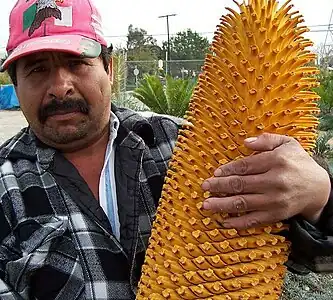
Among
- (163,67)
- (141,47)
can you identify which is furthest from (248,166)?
(141,47)

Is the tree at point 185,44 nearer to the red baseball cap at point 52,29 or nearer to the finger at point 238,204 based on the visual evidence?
the red baseball cap at point 52,29

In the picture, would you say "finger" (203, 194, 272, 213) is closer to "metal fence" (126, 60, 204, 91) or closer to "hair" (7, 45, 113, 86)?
"hair" (7, 45, 113, 86)

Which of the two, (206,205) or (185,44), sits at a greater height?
(185,44)

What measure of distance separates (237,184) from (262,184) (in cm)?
Answer: 6

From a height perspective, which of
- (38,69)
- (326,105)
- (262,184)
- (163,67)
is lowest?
(163,67)

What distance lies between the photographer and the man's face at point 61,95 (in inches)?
68.1

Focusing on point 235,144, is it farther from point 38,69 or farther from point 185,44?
point 185,44

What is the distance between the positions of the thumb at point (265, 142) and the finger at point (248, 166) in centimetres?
2

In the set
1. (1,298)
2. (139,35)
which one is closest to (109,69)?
(1,298)

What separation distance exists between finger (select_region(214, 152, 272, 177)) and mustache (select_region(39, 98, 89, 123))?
74 centimetres

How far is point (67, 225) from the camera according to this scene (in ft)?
5.69

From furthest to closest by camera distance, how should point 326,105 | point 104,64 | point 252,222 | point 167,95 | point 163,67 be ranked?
point 163,67
point 167,95
point 326,105
point 104,64
point 252,222

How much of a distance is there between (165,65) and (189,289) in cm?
2884

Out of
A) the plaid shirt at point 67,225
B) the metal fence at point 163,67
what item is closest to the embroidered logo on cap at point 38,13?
the plaid shirt at point 67,225
